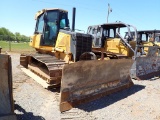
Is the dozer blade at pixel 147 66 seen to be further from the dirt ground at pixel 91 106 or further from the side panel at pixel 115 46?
the dirt ground at pixel 91 106

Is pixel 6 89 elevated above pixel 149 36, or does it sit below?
below

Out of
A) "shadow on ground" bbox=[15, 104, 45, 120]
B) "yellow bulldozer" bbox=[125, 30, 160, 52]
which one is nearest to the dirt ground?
"shadow on ground" bbox=[15, 104, 45, 120]

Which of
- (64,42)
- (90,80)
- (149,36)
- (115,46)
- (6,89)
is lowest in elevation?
(90,80)

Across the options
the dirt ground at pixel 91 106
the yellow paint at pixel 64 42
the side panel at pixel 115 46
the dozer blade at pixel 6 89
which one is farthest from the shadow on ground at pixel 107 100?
the side panel at pixel 115 46

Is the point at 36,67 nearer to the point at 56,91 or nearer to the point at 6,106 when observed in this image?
the point at 56,91

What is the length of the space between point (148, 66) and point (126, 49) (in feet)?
5.21

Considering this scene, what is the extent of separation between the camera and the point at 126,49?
439 inches

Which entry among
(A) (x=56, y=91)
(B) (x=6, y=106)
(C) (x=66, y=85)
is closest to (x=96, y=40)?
(A) (x=56, y=91)

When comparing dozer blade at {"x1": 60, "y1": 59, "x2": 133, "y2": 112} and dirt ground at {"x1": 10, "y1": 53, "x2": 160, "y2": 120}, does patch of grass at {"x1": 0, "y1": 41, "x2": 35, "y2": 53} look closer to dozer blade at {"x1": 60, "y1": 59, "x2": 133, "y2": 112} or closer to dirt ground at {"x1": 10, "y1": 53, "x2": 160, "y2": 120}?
dirt ground at {"x1": 10, "y1": 53, "x2": 160, "y2": 120}

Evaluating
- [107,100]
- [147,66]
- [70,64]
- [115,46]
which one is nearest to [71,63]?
[70,64]

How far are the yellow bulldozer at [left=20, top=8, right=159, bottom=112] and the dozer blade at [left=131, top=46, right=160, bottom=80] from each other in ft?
3.53

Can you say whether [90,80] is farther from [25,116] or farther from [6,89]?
[6,89]

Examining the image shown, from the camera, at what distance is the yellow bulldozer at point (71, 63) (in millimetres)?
5656

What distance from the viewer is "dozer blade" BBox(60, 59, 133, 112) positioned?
549cm
